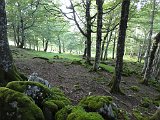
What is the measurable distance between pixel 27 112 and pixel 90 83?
261 inches

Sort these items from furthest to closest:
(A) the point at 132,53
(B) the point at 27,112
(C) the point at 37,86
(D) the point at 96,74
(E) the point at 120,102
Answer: (A) the point at 132,53, (D) the point at 96,74, (E) the point at 120,102, (C) the point at 37,86, (B) the point at 27,112

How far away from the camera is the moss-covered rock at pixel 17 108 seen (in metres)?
4.73

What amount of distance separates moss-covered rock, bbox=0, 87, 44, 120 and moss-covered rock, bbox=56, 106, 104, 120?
1.86 ft

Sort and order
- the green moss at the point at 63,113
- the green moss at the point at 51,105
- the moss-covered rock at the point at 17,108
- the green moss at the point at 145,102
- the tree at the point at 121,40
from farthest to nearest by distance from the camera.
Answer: the tree at the point at 121,40 → the green moss at the point at 145,102 → the green moss at the point at 51,105 → the green moss at the point at 63,113 → the moss-covered rock at the point at 17,108

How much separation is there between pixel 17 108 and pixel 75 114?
1.45 metres

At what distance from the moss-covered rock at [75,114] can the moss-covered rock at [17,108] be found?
1.86 feet

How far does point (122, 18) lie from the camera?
32.6 feet

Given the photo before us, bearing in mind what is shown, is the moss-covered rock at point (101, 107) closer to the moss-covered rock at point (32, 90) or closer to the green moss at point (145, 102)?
the moss-covered rock at point (32, 90)

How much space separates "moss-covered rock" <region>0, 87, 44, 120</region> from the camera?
186 inches

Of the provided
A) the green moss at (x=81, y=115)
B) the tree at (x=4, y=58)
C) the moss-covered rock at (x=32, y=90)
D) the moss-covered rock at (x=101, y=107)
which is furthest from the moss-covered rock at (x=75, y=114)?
the tree at (x=4, y=58)

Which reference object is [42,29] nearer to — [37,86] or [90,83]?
[90,83]

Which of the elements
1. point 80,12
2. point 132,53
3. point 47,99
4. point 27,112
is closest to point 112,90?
point 47,99

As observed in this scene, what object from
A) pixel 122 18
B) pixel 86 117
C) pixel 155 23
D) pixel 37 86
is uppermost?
pixel 155 23

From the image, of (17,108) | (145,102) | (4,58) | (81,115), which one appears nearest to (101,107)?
(81,115)
